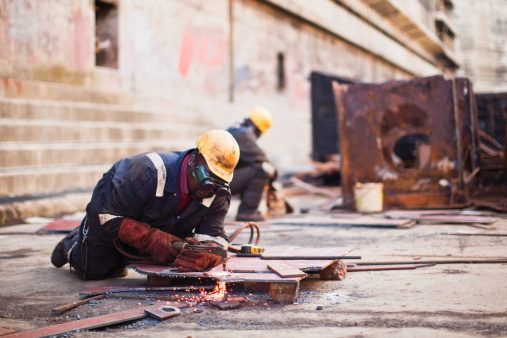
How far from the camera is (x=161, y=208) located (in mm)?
3311

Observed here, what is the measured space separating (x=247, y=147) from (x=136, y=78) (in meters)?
5.13

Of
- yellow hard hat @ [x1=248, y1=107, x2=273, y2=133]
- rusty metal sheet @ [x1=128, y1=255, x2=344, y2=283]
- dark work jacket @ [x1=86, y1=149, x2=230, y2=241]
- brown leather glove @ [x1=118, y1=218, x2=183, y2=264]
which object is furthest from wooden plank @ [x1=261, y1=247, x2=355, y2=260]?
yellow hard hat @ [x1=248, y1=107, x2=273, y2=133]

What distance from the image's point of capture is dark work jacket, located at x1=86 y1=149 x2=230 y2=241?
126 inches

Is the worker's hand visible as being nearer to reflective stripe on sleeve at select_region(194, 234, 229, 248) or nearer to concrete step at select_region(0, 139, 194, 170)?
reflective stripe on sleeve at select_region(194, 234, 229, 248)

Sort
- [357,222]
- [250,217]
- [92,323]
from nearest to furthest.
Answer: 1. [92,323]
2. [357,222]
3. [250,217]

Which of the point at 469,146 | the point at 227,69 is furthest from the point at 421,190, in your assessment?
the point at 227,69

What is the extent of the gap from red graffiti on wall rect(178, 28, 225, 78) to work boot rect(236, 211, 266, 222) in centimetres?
618

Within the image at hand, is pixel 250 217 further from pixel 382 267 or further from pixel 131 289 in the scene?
pixel 131 289

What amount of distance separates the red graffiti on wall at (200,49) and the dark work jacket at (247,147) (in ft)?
19.7

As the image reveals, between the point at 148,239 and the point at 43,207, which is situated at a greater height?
the point at 148,239

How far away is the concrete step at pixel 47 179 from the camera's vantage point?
643 centimetres

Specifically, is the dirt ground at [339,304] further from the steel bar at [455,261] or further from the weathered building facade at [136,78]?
the weathered building facade at [136,78]

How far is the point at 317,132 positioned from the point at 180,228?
9149mm

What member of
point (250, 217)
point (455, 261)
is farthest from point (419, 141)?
point (455, 261)
